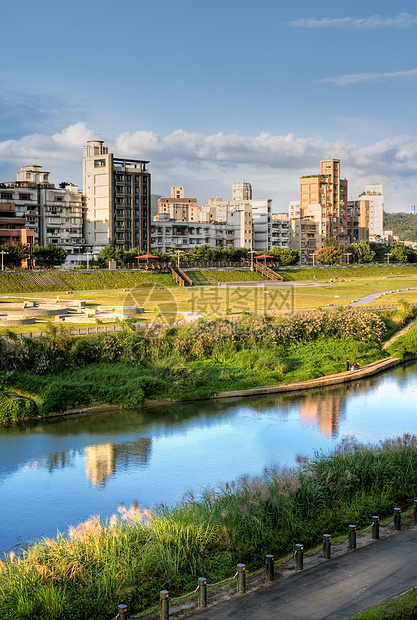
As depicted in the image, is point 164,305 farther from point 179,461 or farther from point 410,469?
point 410,469

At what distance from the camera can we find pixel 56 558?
13328 millimetres

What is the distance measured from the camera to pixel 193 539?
14.2 metres

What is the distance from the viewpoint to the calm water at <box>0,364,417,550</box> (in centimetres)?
1948

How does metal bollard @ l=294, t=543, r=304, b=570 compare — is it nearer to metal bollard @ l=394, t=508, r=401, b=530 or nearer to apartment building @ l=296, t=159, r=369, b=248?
metal bollard @ l=394, t=508, r=401, b=530

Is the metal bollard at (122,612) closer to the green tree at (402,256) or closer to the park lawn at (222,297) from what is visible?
the park lawn at (222,297)

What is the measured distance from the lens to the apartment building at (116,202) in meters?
104

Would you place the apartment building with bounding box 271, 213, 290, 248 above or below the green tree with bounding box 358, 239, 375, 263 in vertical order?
above


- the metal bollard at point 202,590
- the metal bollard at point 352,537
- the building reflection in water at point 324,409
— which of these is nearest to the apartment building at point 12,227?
the building reflection in water at point 324,409

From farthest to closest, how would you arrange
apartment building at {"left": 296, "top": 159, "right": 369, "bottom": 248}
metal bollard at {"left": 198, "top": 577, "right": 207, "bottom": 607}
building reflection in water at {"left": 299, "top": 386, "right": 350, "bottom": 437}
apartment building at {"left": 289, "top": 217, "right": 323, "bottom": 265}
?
apartment building at {"left": 296, "top": 159, "right": 369, "bottom": 248} < apartment building at {"left": 289, "top": 217, "right": 323, "bottom": 265} < building reflection in water at {"left": 299, "top": 386, "right": 350, "bottom": 437} < metal bollard at {"left": 198, "top": 577, "right": 207, "bottom": 607}

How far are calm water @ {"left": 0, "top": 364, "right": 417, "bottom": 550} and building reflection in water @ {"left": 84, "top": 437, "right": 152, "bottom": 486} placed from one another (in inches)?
1.4

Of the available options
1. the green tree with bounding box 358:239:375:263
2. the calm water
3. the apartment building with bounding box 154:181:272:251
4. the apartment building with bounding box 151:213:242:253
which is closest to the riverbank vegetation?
the calm water

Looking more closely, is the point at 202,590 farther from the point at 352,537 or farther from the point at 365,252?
the point at 365,252

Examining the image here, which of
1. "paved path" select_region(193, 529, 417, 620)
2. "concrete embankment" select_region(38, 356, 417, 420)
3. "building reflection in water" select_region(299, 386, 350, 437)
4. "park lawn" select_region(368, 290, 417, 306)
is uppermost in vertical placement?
"park lawn" select_region(368, 290, 417, 306)

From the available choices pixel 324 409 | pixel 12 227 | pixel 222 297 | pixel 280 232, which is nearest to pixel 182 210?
pixel 280 232
